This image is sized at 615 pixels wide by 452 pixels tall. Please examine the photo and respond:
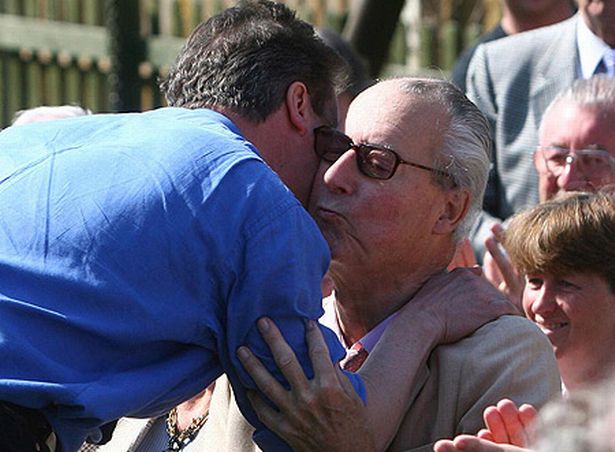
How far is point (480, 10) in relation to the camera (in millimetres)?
11031

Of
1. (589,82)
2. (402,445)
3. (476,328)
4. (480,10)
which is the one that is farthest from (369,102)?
(480,10)

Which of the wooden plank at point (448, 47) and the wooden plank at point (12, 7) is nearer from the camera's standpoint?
the wooden plank at point (448, 47)

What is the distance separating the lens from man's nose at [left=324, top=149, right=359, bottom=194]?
128 inches

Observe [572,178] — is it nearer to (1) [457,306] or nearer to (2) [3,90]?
(1) [457,306]

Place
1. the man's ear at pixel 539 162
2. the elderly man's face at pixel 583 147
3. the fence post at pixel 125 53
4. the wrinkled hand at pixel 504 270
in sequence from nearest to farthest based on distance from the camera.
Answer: the wrinkled hand at pixel 504 270
the elderly man's face at pixel 583 147
the man's ear at pixel 539 162
the fence post at pixel 125 53

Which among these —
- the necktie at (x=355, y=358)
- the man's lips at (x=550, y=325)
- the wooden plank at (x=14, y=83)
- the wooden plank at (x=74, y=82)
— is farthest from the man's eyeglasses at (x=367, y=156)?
the wooden plank at (x=14, y=83)

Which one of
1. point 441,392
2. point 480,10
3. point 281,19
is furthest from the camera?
point 480,10

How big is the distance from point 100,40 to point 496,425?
8.19 m

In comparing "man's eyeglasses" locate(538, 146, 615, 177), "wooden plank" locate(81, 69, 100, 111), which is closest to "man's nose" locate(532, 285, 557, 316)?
"man's eyeglasses" locate(538, 146, 615, 177)

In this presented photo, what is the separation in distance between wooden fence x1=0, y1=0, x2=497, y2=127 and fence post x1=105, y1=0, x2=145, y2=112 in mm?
13

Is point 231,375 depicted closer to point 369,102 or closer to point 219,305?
point 219,305

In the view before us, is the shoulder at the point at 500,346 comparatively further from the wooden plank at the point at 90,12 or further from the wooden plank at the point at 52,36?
the wooden plank at the point at 90,12

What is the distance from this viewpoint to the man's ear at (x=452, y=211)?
329 cm

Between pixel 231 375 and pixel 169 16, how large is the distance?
7513mm
